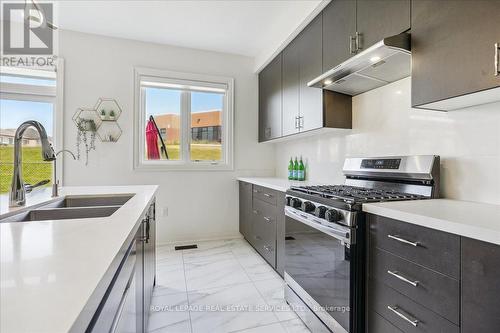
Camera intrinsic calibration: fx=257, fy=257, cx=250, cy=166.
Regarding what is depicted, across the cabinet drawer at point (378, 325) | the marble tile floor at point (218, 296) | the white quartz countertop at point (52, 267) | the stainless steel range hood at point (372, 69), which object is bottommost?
the marble tile floor at point (218, 296)

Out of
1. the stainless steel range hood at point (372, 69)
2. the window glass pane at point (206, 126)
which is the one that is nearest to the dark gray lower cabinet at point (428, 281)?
the stainless steel range hood at point (372, 69)

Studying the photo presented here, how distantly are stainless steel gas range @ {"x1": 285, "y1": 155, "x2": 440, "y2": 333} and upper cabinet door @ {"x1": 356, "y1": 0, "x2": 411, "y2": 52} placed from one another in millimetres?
779

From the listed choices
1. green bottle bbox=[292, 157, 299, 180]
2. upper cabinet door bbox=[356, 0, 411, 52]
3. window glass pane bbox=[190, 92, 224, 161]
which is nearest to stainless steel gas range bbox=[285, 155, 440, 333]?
upper cabinet door bbox=[356, 0, 411, 52]

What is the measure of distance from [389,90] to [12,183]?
2399mm

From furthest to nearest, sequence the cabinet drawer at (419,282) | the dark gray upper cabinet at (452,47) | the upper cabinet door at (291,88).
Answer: the upper cabinet door at (291,88) < the dark gray upper cabinet at (452,47) < the cabinet drawer at (419,282)

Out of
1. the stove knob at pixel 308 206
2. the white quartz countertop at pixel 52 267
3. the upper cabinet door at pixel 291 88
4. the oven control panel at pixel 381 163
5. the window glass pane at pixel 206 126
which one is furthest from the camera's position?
the window glass pane at pixel 206 126

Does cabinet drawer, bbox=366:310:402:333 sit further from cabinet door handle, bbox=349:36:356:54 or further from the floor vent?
the floor vent

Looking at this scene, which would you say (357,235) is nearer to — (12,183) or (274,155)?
(12,183)

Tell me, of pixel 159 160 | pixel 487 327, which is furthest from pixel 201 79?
pixel 487 327

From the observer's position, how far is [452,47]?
1.17m

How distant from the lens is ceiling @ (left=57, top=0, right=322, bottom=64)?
2.47 m

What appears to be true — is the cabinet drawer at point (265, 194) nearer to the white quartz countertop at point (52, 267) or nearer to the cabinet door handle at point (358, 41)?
the cabinet door handle at point (358, 41)

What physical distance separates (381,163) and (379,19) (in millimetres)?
938

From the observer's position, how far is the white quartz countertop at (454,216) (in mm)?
841
